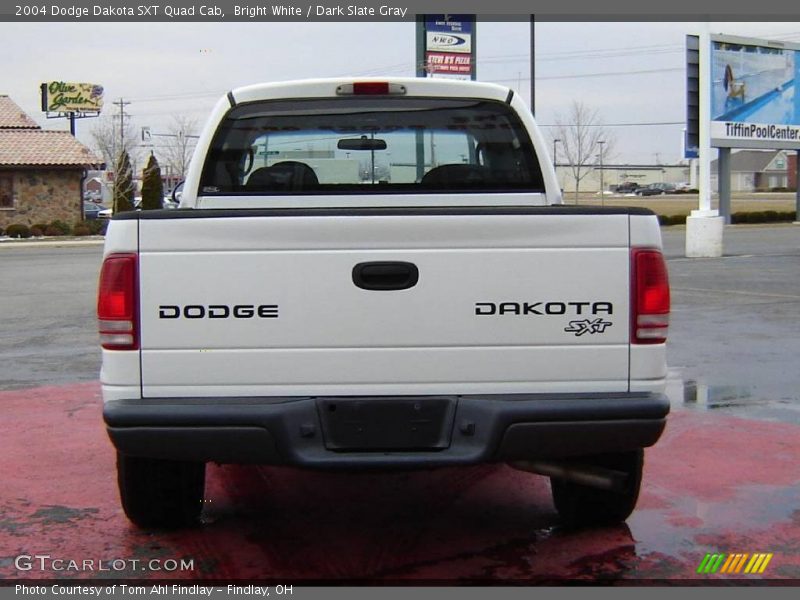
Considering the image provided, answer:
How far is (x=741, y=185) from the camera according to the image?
5719 inches

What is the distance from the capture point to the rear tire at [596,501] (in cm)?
502

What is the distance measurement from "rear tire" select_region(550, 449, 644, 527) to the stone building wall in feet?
143

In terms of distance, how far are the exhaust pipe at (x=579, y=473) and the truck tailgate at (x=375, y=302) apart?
586 millimetres

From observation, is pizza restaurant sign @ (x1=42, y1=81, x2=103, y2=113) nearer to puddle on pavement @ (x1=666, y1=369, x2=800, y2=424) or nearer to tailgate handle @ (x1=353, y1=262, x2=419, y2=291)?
puddle on pavement @ (x1=666, y1=369, x2=800, y2=424)

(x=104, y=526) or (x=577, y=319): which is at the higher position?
(x=577, y=319)

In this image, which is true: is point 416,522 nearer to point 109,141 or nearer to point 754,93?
point 754,93

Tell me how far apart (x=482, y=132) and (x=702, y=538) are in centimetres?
260

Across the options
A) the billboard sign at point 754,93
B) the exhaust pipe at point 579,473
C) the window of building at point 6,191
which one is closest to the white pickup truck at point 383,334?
the exhaust pipe at point 579,473

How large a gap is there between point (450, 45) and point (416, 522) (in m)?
31.0

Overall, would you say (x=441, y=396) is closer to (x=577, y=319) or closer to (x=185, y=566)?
(x=577, y=319)

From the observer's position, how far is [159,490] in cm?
507

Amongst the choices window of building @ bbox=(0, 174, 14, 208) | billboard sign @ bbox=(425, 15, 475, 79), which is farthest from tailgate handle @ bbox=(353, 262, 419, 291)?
window of building @ bbox=(0, 174, 14, 208)

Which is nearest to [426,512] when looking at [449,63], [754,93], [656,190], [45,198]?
[449,63]

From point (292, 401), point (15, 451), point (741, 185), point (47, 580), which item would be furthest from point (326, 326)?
point (741, 185)
